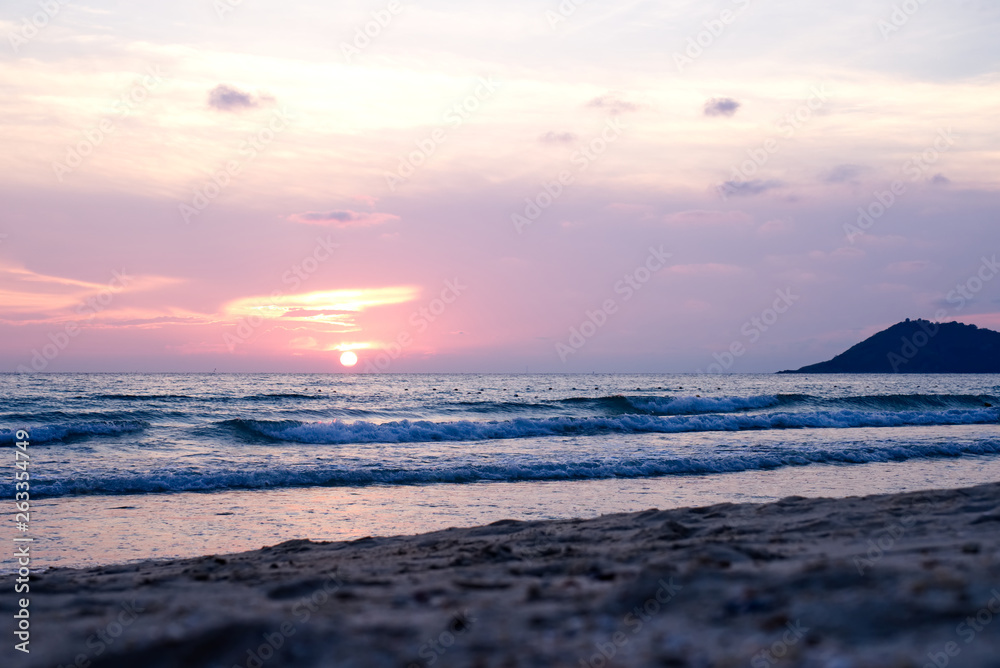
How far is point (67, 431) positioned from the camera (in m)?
24.4

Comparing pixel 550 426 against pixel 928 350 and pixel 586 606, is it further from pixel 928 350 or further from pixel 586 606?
pixel 928 350

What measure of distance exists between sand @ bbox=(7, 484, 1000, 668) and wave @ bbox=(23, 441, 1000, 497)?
9.17 metres

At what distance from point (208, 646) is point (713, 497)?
11073 millimetres

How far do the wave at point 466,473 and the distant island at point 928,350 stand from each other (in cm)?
14963

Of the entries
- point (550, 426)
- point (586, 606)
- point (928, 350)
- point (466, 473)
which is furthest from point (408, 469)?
point (928, 350)

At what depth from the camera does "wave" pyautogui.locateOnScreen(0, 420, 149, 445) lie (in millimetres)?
22781

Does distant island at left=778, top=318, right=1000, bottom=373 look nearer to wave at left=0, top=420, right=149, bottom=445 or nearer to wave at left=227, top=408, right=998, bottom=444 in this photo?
wave at left=227, top=408, right=998, bottom=444

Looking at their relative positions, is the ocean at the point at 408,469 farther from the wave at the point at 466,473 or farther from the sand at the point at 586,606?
the sand at the point at 586,606

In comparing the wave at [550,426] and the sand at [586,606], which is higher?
the sand at [586,606]

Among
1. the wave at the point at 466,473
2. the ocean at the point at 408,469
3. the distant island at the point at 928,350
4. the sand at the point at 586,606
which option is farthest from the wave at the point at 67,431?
the distant island at the point at 928,350

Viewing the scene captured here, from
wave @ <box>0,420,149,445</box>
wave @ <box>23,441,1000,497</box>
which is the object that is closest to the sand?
wave @ <box>23,441,1000,497</box>

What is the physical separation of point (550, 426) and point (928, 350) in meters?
156

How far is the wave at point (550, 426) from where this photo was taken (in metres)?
27.4

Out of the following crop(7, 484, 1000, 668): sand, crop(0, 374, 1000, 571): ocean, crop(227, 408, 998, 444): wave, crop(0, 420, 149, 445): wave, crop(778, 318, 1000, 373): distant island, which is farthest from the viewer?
crop(778, 318, 1000, 373): distant island
